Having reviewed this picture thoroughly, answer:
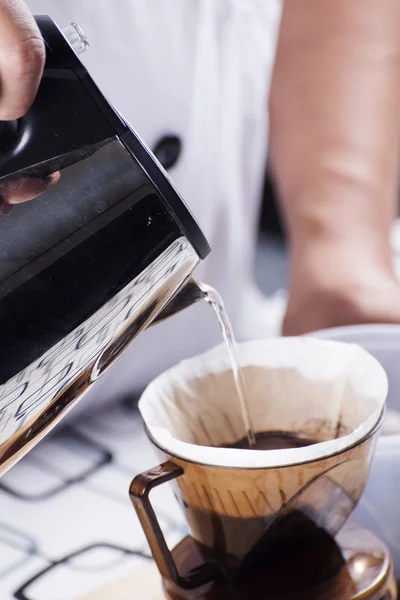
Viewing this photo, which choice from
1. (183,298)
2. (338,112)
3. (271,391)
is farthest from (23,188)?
(338,112)

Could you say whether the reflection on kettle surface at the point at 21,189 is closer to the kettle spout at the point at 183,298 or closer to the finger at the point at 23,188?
the finger at the point at 23,188

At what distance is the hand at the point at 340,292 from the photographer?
79cm

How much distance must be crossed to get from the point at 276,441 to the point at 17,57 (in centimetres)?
29

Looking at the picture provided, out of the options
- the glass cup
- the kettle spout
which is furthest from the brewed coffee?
the kettle spout

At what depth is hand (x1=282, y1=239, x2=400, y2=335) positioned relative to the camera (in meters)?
0.79

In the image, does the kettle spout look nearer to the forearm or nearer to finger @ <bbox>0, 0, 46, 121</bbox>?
finger @ <bbox>0, 0, 46, 121</bbox>

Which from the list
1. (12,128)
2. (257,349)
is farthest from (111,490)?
(12,128)

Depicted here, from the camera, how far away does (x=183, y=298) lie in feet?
1.54

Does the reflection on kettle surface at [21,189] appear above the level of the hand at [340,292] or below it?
above

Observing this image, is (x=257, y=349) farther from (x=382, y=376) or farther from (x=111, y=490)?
(x=111, y=490)

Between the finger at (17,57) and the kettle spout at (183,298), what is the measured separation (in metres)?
0.14

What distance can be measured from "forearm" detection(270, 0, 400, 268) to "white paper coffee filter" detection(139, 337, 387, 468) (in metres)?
0.37

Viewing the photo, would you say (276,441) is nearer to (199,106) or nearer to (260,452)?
(260,452)

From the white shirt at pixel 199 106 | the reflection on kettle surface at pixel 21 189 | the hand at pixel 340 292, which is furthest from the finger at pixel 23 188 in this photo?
the hand at pixel 340 292
